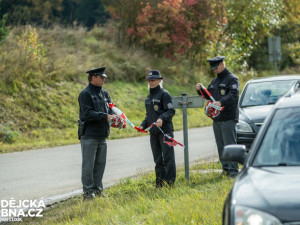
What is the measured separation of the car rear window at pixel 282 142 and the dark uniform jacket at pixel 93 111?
3.79 metres

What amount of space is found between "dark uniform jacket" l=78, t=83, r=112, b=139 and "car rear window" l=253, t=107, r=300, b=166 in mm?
3787

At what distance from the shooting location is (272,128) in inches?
206

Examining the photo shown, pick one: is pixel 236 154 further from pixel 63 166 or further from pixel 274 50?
pixel 274 50

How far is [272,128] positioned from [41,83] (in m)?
15.5

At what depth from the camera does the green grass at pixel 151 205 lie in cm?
646

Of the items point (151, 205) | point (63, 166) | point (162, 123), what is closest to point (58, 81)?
point (63, 166)

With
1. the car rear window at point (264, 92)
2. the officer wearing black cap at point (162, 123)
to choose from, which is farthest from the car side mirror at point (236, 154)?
the car rear window at point (264, 92)

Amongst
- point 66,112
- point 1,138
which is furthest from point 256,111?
point 66,112

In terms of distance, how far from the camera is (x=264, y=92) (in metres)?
12.9

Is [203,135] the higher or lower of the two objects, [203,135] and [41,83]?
the lower

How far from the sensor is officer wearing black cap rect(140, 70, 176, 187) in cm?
888

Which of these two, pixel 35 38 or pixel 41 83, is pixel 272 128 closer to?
pixel 41 83

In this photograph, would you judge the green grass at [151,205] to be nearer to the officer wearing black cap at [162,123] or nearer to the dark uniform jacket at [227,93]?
the officer wearing black cap at [162,123]

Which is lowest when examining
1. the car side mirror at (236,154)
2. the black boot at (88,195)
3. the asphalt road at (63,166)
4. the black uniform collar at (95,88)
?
the asphalt road at (63,166)
